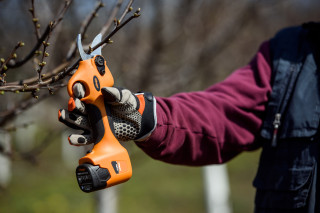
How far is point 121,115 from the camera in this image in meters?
1.52

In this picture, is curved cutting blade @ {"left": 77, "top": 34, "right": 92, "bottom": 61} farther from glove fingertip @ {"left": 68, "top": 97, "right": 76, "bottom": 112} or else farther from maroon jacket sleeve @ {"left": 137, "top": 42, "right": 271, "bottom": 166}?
maroon jacket sleeve @ {"left": 137, "top": 42, "right": 271, "bottom": 166}

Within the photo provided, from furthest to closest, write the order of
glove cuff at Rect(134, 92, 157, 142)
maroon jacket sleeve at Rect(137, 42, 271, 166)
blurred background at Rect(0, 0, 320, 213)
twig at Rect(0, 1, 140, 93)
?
blurred background at Rect(0, 0, 320, 213), maroon jacket sleeve at Rect(137, 42, 271, 166), glove cuff at Rect(134, 92, 157, 142), twig at Rect(0, 1, 140, 93)

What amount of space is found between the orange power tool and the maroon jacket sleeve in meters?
0.26

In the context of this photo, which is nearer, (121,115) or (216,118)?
(121,115)

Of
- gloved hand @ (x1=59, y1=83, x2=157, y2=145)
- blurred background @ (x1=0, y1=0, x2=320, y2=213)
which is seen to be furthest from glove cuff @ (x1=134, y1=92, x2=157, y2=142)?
blurred background @ (x1=0, y1=0, x2=320, y2=213)

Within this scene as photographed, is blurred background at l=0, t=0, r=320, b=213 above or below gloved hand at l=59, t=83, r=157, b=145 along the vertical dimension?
above

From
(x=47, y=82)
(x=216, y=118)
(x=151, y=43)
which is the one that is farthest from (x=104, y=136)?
(x=151, y=43)

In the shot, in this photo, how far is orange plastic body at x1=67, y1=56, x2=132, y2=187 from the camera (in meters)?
1.37

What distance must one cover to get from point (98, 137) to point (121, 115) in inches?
5.5

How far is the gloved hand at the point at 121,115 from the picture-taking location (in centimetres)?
137

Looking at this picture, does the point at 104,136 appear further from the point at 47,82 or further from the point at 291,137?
the point at 291,137

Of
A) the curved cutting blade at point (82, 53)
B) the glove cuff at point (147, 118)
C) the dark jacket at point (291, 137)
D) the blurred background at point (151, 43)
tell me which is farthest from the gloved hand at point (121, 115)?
the dark jacket at point (291, 137)

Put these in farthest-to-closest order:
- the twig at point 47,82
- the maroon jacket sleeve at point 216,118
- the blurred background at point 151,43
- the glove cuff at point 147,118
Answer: the blurred background at point 151,43 → the maroon jacket sleeve at point 216,118 → the glove cuff at point 147,118 → the twig at point 47,82

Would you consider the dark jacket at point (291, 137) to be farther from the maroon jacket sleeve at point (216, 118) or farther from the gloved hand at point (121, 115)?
the gloved hand at point (121, 115)
